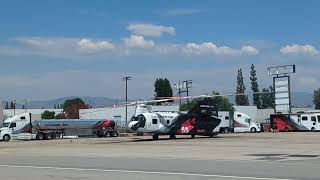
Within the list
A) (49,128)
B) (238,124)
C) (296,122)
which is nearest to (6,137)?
(49,128)

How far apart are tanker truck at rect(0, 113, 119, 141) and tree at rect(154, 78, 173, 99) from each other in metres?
86.8

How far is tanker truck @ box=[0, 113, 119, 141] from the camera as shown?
220 feet

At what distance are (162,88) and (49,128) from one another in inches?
3653

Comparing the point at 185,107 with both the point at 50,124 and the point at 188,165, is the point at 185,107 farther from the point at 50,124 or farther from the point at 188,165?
the point at 188,165

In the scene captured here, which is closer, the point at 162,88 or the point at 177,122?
the point at 177,122

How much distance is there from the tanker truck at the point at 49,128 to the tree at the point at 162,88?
285ft

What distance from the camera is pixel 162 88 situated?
16025 centimetres

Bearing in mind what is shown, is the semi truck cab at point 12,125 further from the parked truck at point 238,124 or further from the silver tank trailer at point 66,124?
the parked truck at point 238,124

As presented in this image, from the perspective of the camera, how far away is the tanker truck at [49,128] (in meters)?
67.1

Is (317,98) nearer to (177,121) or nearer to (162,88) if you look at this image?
(162,88)

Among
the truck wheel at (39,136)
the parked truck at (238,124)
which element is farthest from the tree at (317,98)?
the truck wheel at (39,136)

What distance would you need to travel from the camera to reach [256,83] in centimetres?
16525

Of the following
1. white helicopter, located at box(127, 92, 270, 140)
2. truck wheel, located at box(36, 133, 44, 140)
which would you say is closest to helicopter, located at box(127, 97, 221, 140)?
white helicopter, located at box(127, 92, 270, 140)

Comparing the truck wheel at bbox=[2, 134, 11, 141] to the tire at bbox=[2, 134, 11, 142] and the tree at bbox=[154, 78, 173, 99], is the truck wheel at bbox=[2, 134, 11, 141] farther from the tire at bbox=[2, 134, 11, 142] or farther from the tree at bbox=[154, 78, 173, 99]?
the tree at bbox=[154, 78, 173, 99]
